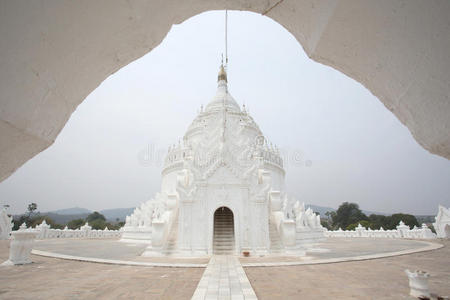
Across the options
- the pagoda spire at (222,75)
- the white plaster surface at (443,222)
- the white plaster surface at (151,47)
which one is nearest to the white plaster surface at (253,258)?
the white plaster surface at (151,47)

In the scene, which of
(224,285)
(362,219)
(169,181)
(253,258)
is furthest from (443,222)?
(362,219)

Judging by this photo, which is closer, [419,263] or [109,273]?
[109,273]

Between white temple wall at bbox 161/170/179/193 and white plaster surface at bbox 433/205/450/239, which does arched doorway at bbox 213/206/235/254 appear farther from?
white plaster surface at bbox 433/205/450/239

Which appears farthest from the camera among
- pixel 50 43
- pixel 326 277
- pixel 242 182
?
pixel 242 182

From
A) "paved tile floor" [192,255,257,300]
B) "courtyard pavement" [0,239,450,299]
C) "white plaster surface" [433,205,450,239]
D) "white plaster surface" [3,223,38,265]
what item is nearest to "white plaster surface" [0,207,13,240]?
"white plaster surface" [3,223,38,265]

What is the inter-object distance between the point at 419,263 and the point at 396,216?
61437mm

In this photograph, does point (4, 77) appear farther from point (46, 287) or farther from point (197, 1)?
point (46, 287)

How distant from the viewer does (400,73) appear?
1883 millimetres

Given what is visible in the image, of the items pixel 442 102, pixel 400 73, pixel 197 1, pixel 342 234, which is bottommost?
pixel 342 234

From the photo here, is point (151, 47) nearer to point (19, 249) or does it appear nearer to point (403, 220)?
point (19, 249)

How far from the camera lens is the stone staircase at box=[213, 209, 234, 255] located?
13.6 meters

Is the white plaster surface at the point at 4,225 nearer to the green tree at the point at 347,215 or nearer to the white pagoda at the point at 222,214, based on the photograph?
the white pagoda at the point at 222,214

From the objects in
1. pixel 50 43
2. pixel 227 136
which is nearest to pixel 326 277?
pixel 50 43

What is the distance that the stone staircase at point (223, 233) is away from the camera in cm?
1359
